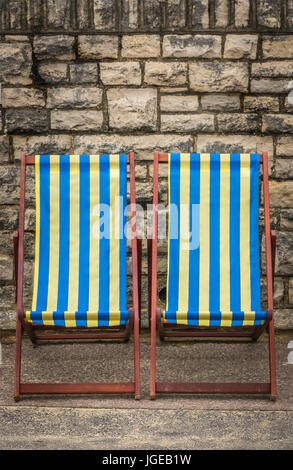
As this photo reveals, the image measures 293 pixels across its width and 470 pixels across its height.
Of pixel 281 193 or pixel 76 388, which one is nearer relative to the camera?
pixel 76 388

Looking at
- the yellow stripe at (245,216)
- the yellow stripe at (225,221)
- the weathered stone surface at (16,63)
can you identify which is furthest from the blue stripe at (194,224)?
the weathered stone surface at (16,63)

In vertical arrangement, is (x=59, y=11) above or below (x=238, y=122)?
above

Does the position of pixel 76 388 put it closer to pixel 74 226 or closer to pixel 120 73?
pixel 74 226

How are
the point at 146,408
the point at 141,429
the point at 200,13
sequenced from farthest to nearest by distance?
the point at 200,13 → the point at 146,408 → the point at 141,429

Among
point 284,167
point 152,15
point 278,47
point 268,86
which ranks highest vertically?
point 152,15

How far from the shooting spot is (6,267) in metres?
3.95

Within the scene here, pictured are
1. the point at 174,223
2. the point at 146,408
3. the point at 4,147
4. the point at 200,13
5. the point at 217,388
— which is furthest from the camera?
the point at 4,147

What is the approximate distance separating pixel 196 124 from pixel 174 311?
1467 millimetres

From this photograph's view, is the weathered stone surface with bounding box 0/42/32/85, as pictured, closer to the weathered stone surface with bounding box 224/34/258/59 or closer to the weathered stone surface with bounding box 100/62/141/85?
the weathered stone surface with bounding box 100/62/141/85

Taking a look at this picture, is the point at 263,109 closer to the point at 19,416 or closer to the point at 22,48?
the point at 22,48

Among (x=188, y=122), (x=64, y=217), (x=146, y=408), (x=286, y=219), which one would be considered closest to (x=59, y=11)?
(x=188, y=122)

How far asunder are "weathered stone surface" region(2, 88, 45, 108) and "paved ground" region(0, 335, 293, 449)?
1.59 metres

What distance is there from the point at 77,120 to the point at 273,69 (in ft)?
4.33

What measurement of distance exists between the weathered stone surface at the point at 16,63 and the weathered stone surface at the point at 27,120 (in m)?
0.19
